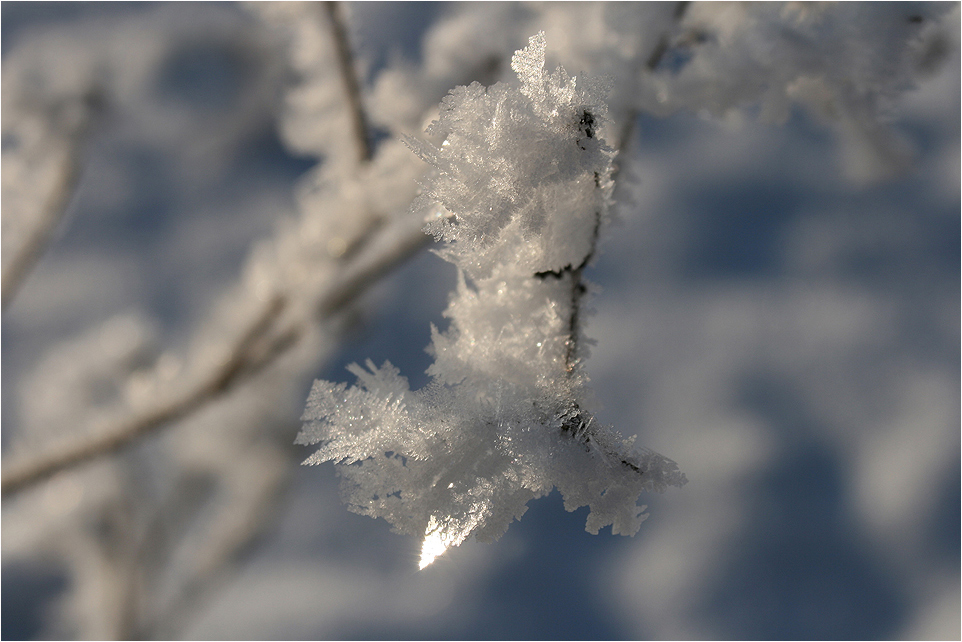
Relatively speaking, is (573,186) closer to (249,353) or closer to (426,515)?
(426,515)

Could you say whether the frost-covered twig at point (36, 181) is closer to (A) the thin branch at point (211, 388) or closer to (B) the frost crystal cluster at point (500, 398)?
(A) the thin branch at point (211, 388)

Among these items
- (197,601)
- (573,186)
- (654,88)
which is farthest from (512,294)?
(197,601)

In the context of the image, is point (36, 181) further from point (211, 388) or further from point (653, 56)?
point (653, 56)

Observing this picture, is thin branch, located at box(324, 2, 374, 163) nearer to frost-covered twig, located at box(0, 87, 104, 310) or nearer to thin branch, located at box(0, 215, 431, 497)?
thin branch, located at box(0, 215, 431, 497)

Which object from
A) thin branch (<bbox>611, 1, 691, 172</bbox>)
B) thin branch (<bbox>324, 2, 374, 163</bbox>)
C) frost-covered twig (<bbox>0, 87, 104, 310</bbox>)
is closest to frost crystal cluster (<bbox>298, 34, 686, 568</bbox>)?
thin branch (<bbox>611, 1, 691, 172</bbox>)

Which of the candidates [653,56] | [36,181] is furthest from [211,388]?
[653,56]
